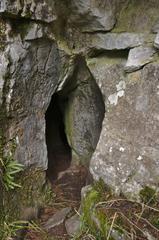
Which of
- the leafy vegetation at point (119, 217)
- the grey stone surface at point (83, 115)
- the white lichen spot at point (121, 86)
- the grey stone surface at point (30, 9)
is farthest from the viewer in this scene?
the grey stone surface at point (83, 115)

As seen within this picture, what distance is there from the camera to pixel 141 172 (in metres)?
3.51

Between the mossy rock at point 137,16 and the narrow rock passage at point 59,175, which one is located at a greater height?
the mossy rock at point 137,16

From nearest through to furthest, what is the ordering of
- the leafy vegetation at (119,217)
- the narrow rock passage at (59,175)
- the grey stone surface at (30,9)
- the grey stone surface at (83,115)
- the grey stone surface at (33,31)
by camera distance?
the leafy vegetation at (119,217), the grey stone surface at (30,9), the grey stone surface at (33,31), the narrow rock passage at (59,175), the grey stone surface at (83,115)

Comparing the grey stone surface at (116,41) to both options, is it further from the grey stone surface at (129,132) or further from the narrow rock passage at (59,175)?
the narrow rock passage at (59,175)

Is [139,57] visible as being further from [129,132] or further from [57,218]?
[57,218]

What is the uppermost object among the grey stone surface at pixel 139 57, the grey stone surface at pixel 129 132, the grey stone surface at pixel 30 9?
the grey stone surface at pixel 30 9

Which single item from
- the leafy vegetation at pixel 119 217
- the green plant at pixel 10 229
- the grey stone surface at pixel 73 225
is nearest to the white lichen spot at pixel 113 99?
the leafy vegetation at pixel 119 217

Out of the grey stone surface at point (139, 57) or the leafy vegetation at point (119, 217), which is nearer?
the leafy vegetation at point (119, 217)

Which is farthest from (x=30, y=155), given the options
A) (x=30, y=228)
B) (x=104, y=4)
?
(x=104, y=4)

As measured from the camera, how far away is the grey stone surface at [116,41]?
3.54 metres

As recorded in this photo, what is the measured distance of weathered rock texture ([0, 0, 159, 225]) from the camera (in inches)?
136

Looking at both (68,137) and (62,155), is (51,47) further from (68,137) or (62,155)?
(62,155)

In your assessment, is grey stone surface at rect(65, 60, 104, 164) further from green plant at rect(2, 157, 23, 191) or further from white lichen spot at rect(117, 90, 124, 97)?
green plant at rect(2, 157, 23, 191)

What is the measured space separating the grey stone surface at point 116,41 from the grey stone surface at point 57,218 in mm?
1777
